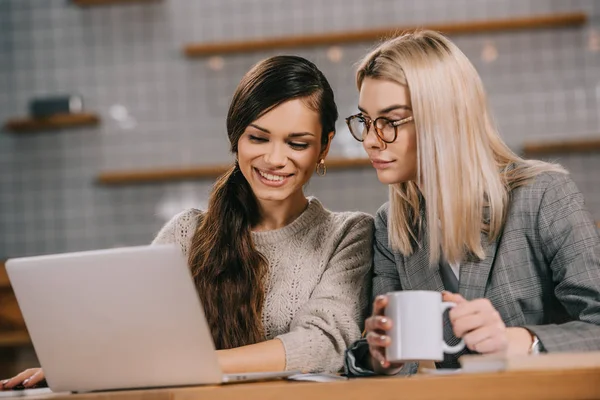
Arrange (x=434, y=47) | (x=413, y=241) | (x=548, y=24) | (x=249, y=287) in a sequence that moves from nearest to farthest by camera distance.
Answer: (x=434, y=47) < (x=413, y=241) < (x=249, y=287) < (x=548, y=24)

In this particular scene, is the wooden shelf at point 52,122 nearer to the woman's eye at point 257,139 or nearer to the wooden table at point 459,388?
the woman's eye at point 257,139

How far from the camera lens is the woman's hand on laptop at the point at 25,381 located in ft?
4.23

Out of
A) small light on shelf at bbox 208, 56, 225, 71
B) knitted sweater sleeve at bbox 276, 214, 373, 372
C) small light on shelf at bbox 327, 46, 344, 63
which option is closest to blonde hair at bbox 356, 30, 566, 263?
knitted sweater sleeve at bbox 276, 214, 373, 372

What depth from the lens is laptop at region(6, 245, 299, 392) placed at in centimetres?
Result: 97

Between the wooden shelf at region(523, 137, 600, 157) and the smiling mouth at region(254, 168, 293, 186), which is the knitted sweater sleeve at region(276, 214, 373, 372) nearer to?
the smiling mouth at region(254, 168, 293, 186)

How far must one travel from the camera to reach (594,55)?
3193mm

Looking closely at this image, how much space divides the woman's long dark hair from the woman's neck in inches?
1.4

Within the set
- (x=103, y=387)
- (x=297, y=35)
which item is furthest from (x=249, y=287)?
(x=297, y=35)

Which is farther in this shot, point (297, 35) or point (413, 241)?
point (297, 35)

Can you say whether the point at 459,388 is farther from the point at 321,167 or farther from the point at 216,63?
the point at 216,63

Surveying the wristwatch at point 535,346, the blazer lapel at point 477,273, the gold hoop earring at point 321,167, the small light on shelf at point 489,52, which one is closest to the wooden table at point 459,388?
the wristwatch at point 535,346

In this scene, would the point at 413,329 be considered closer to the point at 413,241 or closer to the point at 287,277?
the point at 413,241

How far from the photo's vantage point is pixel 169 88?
134 inches

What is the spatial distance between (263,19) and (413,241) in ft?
6.61
